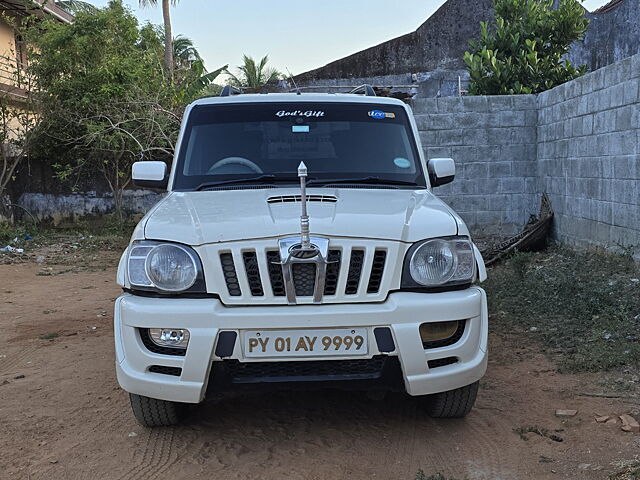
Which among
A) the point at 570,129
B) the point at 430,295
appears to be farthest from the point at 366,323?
the point at 570,129

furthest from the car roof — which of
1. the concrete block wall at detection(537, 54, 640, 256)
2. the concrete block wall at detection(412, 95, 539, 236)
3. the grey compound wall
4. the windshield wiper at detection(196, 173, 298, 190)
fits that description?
the concrete block wall at detection(412, 95, 539, 236)

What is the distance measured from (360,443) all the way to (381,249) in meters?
1.03

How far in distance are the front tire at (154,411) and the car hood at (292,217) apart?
87 cm

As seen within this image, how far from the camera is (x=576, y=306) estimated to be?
5602mm

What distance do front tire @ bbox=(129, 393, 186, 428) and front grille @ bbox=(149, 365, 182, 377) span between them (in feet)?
1.06

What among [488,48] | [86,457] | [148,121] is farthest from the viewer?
[148,121]

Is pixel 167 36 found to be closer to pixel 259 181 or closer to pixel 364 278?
pixel 259 181

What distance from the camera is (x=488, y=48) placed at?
11.0 meters

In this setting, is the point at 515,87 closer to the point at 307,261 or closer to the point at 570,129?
the point at 570,129

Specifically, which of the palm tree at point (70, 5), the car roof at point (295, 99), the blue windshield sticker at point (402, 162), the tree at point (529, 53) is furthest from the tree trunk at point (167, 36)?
the blue windshield sticker at point (402, 162)

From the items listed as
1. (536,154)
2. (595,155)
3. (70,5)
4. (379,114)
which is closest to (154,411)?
(379,114)

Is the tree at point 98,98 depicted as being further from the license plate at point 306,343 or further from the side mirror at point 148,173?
the license plate at point 306,343

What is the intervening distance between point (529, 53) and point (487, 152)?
2.14 meters

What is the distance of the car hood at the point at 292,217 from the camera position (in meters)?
3.05
